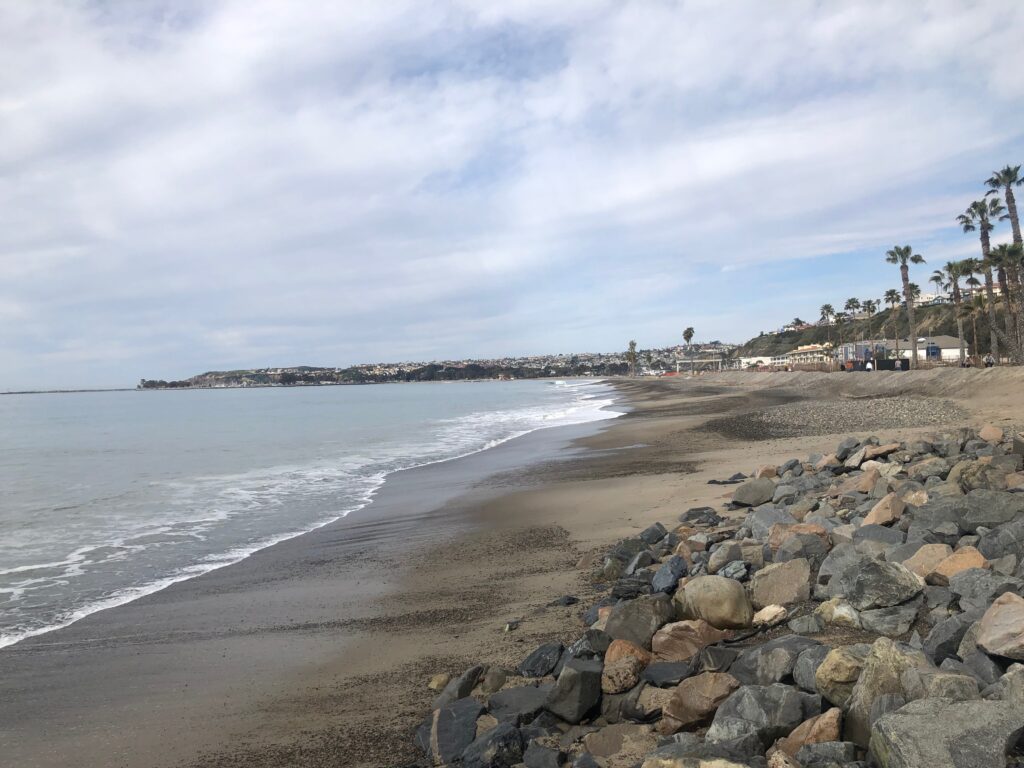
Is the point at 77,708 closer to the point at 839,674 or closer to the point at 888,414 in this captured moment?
the point at 839,674

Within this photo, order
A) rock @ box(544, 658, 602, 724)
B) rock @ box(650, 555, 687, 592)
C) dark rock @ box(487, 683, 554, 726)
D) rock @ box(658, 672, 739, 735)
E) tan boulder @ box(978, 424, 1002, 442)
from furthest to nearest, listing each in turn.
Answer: tan boulder @ box(978, 424, 1002, 442), rock @ box(650, 555, 687, 592), dark rock @ box(487, 683, 554, 726), rock @ box(544, 658, 602, 724), rock @ box(658, 672, 739, 735)

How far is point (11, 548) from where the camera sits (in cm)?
1286

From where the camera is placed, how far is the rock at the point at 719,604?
560cm

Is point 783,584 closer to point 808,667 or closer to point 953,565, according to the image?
point 953,565

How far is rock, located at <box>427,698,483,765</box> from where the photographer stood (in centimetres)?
454

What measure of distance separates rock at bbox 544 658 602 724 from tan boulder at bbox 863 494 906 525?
402 centimetres

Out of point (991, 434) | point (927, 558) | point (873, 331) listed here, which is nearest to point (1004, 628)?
point (927, 558)

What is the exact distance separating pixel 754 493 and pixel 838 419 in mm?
18302

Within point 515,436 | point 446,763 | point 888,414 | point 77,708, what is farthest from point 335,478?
point 888,414

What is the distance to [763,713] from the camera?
3.74 metres

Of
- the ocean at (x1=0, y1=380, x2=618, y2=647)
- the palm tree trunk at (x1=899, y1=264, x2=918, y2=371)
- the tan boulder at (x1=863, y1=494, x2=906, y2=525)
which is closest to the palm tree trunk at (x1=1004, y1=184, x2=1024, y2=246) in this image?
the palm tree trunk at (x1=899, y1=264, x2=918, y2=371)

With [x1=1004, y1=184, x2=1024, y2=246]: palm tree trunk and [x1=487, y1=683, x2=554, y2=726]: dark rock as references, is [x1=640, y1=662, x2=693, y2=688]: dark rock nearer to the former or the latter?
[x1=487, y1=683, x2=554, y2=726]: dark rock

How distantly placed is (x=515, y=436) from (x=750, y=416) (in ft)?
34.4

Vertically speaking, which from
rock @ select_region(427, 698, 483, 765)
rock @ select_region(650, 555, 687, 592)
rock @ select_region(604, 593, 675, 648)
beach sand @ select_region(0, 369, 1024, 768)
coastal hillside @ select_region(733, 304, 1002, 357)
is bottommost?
beach sand @ select_region(0, 369, 1024, 768)
